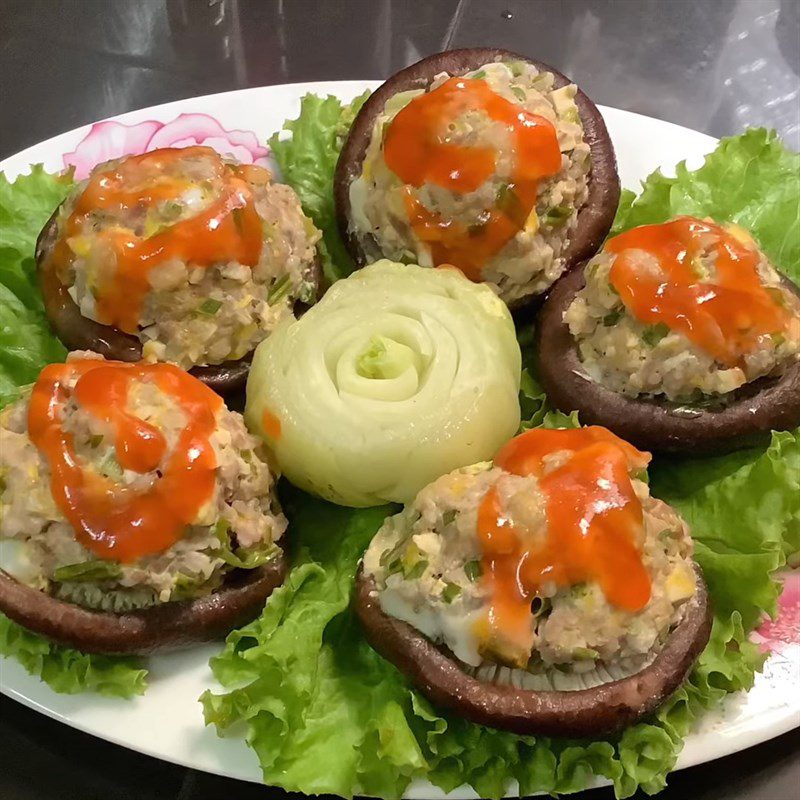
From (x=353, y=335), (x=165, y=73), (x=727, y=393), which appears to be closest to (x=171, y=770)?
(x=353, y=335)

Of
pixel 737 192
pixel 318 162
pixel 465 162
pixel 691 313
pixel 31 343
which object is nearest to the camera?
pixel 691 313

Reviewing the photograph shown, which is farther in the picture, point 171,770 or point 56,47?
point 56,47

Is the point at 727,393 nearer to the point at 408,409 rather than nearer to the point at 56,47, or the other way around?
the point at 408,409

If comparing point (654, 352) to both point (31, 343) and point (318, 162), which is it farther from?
point (31, 343)

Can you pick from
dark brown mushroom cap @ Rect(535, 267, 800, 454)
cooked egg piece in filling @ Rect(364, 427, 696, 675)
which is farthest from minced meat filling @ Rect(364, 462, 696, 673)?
dark brown mushroom cap @ Rect(535, 267, 800, 454)

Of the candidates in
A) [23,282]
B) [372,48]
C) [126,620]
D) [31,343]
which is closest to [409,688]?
[126,620]
